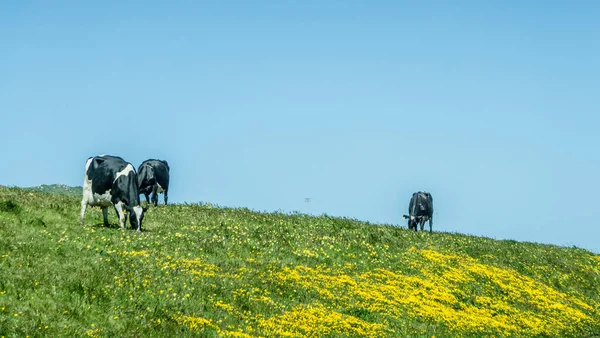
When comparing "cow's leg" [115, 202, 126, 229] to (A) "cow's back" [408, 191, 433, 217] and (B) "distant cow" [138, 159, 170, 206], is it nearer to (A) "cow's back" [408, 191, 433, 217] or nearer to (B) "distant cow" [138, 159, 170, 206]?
(B) "distant cow" [138, 159, 170, 206]

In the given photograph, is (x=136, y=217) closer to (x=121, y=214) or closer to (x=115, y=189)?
(x=121, y=214)

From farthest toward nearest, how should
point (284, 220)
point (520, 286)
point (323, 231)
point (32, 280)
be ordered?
point (284, 220), point (323, 231), point (520, 286), point (32, 280)

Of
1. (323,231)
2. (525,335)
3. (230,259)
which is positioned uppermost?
(323,231)

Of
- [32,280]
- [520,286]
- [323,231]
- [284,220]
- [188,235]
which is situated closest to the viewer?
[32,280]

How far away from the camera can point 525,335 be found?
79.0 ft

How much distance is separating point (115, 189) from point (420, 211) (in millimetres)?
24878

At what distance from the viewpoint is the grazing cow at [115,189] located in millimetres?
28688

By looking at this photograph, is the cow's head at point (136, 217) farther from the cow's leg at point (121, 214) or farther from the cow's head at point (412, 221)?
the cow's head at point (412, 221)

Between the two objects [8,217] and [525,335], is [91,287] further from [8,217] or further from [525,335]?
[525,335]

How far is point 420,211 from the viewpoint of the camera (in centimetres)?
4791

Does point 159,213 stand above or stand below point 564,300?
above

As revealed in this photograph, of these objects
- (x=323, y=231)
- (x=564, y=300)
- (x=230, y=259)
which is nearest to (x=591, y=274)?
(x=564, y=300)

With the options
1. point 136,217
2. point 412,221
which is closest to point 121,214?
point 136,217

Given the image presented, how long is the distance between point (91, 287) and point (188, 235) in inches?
370
